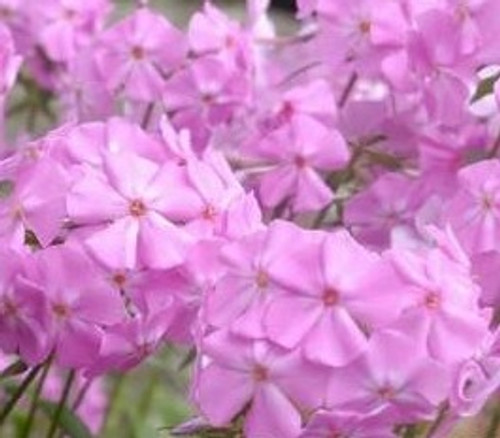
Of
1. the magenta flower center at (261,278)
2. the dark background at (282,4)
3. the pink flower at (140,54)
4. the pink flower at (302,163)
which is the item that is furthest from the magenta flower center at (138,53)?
the dark background at (282,4)

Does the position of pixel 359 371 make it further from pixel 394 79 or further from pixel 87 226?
pixel 394 79

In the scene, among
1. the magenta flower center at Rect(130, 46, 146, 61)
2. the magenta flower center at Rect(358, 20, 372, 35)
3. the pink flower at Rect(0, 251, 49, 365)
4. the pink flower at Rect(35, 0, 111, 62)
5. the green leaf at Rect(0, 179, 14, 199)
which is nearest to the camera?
the pink flower at Rect(0, 251, 49, 365)

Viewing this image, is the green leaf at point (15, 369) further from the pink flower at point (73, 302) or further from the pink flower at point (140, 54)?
the pink flower at point (140, 54)

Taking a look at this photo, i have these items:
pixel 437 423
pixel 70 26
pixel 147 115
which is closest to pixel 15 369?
pixel 437 423

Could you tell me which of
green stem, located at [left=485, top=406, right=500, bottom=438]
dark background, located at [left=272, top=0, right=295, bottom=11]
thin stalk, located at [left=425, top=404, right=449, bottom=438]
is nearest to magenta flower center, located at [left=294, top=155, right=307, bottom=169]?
green stem, located at [left=485, top=406, right=500, bottom=438]

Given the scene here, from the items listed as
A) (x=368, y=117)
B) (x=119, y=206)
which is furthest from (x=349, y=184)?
(x=119, y=206)

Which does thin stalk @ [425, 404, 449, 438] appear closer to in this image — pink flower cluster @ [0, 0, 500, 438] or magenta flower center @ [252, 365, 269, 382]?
pink flower cluster @ [0, 0, 500, 438]

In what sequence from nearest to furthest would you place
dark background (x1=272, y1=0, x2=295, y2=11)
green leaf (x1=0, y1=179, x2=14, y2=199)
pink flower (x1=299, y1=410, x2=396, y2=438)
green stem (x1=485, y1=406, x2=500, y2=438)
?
pink flower (x1=299, y1=410, x2=396, y2=438), green leaf (x1=0, y1=179, x2=14, y2=199), green stem (x1=485, y1=406, x2=500, y2=438), dark background (x1=272, y1=0, x2=295, y2=11)

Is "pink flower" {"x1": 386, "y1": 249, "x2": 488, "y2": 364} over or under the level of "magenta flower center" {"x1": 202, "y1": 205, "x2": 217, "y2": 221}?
under
